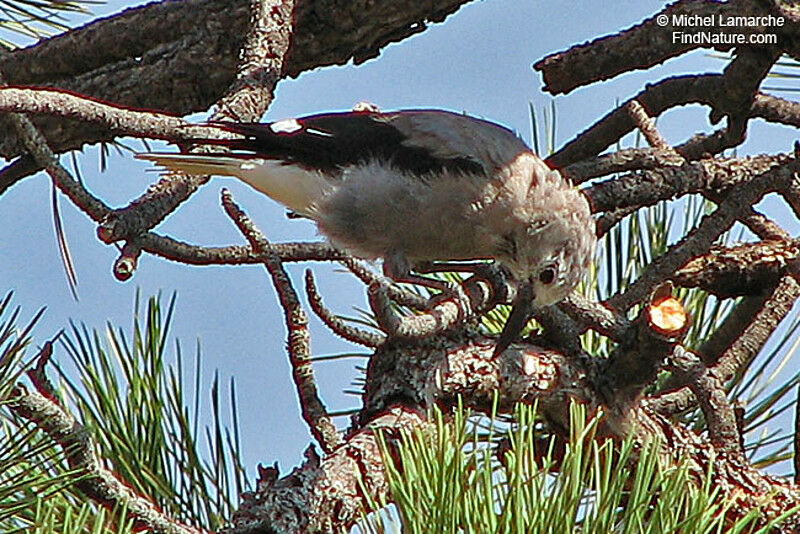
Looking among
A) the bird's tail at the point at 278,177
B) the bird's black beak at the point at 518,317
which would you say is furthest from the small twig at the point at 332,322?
the bird's tail at the point at 278,177

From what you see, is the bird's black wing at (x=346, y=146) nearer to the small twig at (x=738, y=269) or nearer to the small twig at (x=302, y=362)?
the small twig at (x=738, y=269)

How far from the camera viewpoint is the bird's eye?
7.53 ft

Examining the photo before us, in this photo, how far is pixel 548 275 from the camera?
90.6 inches

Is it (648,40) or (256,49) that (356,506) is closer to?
(256,49)

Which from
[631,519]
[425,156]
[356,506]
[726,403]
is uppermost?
[425,156]

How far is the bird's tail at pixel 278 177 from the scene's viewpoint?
2.54 meters

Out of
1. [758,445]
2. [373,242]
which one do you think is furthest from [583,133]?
[758,445]

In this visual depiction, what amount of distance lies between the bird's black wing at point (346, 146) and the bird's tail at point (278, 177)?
0.08ft

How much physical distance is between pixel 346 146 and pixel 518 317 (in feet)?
2.08

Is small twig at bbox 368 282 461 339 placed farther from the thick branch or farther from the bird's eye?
the thick branch

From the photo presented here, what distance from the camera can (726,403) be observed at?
184 centimetres

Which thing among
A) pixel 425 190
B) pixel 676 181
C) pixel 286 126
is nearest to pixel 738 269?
pixel 676 181

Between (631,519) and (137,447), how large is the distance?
0.95 m

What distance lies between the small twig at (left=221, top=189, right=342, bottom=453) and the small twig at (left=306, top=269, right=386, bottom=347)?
0.03 m
